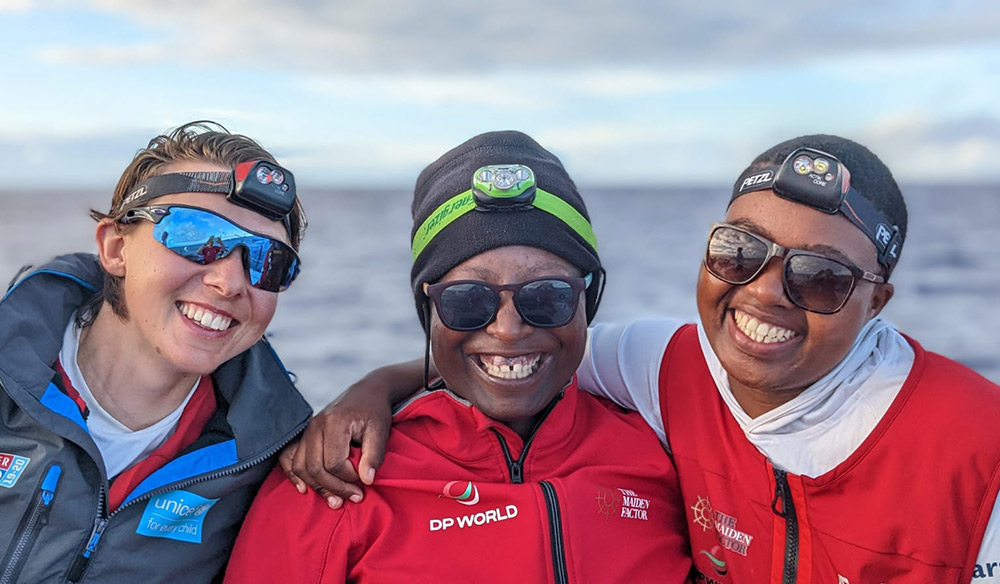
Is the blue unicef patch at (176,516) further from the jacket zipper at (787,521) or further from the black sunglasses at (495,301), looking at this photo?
the jacket zipper at (787,521)

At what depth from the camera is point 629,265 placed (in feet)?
74.6

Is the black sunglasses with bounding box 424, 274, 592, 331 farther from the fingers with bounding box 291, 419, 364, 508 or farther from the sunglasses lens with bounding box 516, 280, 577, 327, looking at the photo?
the fingers with bounding box 291, 419, 364, 508

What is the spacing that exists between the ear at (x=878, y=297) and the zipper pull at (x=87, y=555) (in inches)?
106

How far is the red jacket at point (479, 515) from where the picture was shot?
9.70 feet

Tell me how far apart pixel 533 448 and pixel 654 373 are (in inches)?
26.7

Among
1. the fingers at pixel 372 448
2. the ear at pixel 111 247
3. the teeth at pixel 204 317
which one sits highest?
the ear at pixel 111 247

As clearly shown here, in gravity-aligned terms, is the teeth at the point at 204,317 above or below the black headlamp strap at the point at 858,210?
below

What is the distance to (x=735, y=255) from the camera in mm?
3076

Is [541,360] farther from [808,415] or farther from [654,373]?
[808,415]

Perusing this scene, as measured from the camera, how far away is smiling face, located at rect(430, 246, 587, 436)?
3.09 m

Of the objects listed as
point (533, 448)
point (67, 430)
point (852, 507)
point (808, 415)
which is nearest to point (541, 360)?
point (533, 448)

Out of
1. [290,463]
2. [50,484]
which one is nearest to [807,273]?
[290,463]

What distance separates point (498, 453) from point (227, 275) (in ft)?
3.76

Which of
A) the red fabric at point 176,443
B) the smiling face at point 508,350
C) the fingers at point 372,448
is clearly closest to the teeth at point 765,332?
the smiling face at point 508,350
